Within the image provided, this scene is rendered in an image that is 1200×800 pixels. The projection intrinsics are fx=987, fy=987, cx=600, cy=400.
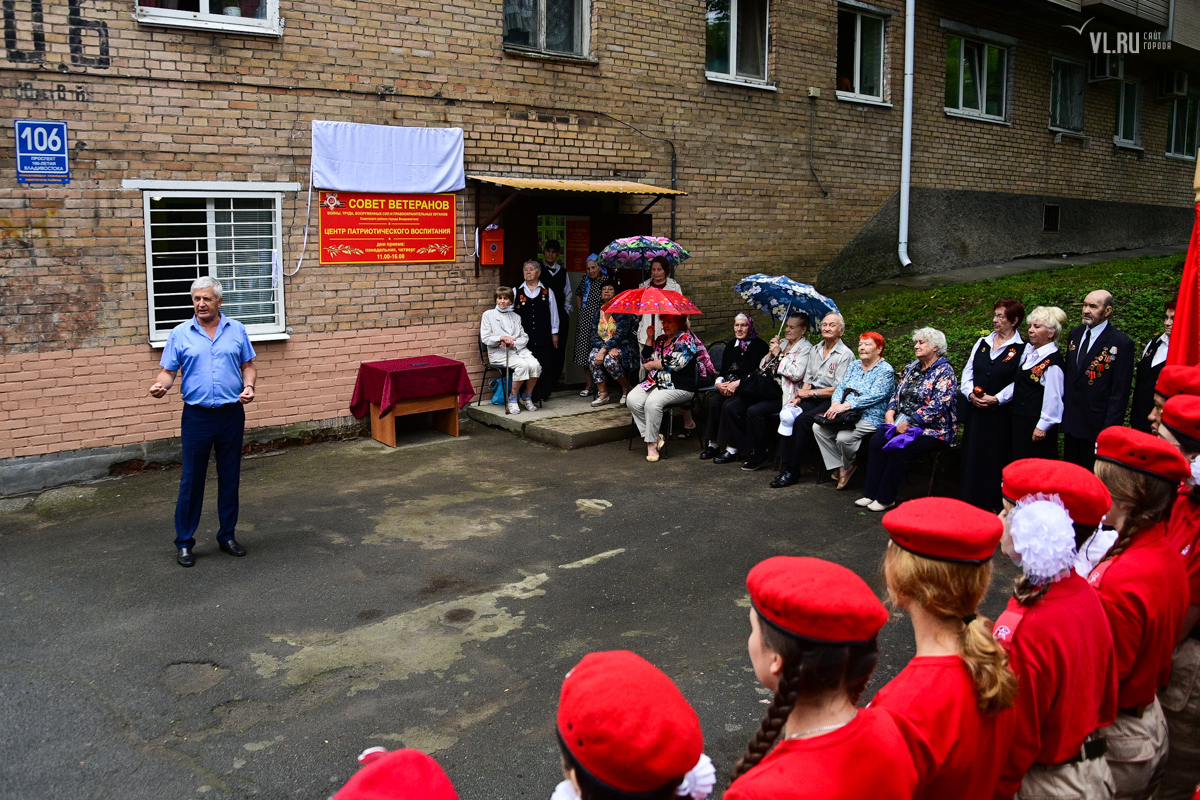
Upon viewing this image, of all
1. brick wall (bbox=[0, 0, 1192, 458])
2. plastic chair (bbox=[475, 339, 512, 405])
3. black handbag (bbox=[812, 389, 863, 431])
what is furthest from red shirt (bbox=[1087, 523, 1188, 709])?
brick wall (bbox=[0, 0, 1192, 458])

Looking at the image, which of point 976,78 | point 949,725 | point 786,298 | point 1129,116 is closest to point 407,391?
point 786,298

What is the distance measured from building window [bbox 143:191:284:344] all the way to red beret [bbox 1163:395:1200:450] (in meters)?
8.34

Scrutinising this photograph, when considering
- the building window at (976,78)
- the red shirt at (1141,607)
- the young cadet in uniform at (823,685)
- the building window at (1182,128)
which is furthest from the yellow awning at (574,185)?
the building window at (1182,128)

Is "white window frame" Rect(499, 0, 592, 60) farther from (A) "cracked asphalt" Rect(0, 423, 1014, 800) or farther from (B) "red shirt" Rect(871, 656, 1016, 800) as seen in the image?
(B) "red shirt" Rect(871, 656, 1016, 800)

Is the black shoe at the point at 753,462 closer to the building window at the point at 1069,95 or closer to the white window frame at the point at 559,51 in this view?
the white window frame at the point at 559,51

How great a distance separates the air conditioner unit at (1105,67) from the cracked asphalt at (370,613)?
14094 millimetres

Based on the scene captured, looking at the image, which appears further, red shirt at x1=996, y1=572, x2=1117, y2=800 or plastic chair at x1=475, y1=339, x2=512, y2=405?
plastic chair at x1=475, y1=339, x2=512, y2=405

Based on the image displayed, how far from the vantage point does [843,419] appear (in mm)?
8750

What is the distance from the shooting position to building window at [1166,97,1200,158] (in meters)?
21.8

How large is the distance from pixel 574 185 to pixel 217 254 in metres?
4.00

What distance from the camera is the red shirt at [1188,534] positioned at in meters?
3.68

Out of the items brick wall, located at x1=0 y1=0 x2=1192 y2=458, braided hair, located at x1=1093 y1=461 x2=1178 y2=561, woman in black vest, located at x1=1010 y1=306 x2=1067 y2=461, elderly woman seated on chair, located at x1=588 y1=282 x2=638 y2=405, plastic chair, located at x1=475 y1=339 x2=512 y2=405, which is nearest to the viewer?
braided hair, located at x1=1093 y1=461 x2=1178 y2=561

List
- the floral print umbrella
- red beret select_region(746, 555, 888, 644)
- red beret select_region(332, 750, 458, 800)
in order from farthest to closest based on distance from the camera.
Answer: the floral print umbrella < red beret select_region(746, 555, 888, 644) < red beret select_region(332, 750, 458, 800)

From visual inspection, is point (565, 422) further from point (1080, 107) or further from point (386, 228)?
point (1080, 107)
